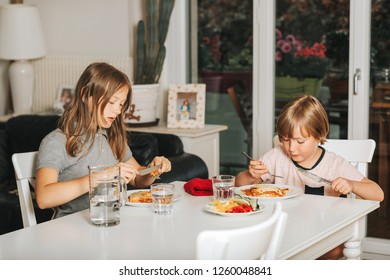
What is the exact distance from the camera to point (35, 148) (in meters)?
4.08

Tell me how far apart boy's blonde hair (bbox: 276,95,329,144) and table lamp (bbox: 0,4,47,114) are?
2548mm

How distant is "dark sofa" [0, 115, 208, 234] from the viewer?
354 cm

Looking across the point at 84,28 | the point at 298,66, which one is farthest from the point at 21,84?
the point at 298,66

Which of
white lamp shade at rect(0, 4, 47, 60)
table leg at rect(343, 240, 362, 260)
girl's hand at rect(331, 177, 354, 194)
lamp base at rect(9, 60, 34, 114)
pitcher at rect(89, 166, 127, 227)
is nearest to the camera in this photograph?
pitcher at rect(89, 166, 127, 227)

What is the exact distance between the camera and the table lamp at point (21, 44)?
467 cm

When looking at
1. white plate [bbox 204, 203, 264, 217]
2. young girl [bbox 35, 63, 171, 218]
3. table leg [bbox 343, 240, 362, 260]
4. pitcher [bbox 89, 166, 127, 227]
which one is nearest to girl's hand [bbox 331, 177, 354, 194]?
table leg [bbox 343, 240, 362, 260]

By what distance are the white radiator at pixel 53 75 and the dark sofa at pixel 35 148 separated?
617 millimetres

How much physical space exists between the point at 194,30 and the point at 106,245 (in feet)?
9.09

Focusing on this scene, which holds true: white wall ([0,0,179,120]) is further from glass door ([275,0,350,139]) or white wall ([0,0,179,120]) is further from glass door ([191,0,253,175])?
glass door ([275,0,350,139])

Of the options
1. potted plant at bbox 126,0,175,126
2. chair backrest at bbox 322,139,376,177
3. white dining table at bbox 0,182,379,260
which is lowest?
white dining table at bbox 0,182,379,260

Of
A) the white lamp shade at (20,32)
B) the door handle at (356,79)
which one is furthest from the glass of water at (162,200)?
the white lamp shade at (20,32)

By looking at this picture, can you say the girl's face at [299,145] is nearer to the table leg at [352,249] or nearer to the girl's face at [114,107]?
the table leg at [352,249]

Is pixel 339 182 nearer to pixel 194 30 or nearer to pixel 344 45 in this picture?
pixel 344 45
